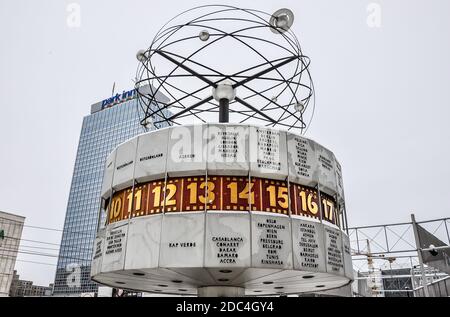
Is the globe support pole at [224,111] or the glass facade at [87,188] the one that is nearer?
the globe support pole at [224,111]

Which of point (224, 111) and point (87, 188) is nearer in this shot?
point (224, 111)

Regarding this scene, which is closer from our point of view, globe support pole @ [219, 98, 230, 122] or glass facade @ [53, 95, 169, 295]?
globe support pole @ [219, 98, 230, 122]

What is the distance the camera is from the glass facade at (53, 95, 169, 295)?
177125 mm

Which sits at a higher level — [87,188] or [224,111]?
[87,188]

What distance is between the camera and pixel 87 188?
188500mm

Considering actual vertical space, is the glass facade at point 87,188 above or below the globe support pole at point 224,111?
above

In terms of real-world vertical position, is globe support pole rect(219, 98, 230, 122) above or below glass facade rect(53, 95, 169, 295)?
below

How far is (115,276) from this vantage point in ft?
39.3

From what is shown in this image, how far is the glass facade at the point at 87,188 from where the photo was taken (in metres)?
177

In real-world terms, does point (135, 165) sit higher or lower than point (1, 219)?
lower
